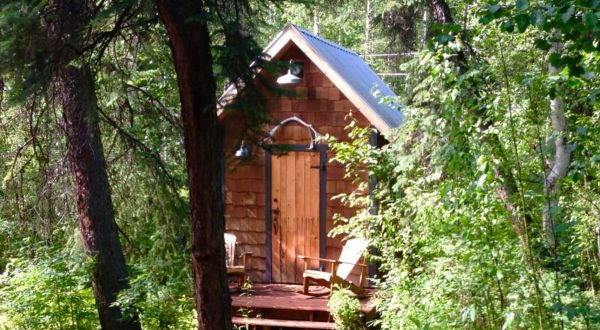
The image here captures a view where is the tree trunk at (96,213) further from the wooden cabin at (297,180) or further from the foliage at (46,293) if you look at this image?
the wooden cabin at (297,180)

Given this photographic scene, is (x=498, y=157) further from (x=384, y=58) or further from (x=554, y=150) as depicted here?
(x=384, y=58)

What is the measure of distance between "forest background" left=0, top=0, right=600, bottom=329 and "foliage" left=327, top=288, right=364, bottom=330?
0.75m

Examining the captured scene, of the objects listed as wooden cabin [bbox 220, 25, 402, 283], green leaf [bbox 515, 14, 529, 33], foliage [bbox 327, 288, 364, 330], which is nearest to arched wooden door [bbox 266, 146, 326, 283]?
wooden cabin [bbox 220, 25, 402, 283]

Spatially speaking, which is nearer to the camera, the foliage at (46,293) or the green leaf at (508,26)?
the green leaf at (508,26)

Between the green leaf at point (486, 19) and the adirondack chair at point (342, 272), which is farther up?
the green leaf at point (486, 19)

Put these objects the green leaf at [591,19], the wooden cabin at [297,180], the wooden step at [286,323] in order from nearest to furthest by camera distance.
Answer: the green leaf at [591,19], the wooden step at [286,323], the wooden cabin at [297,180]

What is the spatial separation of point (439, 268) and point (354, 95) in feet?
14.8

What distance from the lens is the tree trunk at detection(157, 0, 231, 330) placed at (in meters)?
4.08

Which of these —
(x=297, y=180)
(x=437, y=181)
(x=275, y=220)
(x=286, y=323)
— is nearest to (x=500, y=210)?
(x=437, y=181)

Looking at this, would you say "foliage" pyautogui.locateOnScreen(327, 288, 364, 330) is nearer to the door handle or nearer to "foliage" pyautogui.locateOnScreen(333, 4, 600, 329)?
the door handle

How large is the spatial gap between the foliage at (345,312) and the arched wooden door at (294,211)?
142 centimetres

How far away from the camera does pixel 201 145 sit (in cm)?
417

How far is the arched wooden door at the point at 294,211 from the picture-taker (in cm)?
922

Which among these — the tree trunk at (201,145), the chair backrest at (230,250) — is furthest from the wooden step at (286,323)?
the tree trunk at (201,145)
